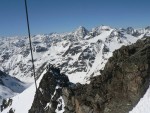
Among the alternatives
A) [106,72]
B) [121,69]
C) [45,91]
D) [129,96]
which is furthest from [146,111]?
[45,91]

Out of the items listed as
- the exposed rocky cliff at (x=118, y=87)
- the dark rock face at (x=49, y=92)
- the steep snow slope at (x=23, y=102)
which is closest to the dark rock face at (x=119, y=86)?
the exposed rocky cliff at (x=118, y=87)

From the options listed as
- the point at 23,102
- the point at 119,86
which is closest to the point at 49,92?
the point at 23,102

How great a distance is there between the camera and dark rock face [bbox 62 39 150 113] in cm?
4156

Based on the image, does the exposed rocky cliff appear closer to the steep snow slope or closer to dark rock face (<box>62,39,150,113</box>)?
dark rock face (<box>62,39,150,113</box>)

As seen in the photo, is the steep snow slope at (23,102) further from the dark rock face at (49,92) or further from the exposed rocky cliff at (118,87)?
the exposed rocky cliff at (118,87)

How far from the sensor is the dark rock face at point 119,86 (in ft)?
136

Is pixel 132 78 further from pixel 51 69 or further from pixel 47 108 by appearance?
pixel 51 69

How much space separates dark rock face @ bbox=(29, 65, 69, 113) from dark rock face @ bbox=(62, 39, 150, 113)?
189 feet

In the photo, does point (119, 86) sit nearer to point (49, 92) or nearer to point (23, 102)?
point (49, 92)

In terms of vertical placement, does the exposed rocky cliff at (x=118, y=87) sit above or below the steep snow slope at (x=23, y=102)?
above

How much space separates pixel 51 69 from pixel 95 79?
274ft

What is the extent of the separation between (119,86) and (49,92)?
79.1 m

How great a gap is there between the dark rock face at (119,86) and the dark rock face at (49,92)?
57.5m

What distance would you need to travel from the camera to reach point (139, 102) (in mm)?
38438
